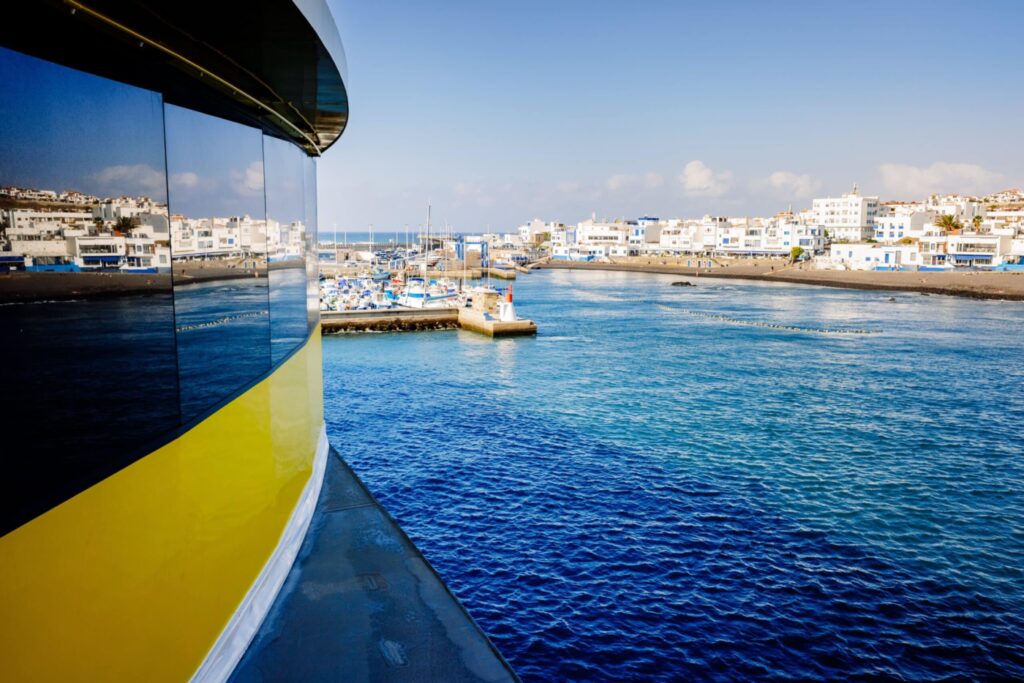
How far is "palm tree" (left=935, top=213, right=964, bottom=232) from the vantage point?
88912 mm

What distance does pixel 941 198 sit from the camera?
4555 inches

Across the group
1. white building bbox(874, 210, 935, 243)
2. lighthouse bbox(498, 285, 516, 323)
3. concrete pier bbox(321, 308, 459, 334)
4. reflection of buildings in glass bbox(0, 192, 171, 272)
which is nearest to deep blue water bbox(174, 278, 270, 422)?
reflection of buildings in glass bbox(0, 192, 171, 272)

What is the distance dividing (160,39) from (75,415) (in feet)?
5.92

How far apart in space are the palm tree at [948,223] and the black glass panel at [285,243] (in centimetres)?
10146

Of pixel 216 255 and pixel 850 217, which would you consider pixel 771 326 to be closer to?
pixel 216 255

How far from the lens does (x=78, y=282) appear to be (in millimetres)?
2467

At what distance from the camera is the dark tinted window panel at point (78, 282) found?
2.09 m

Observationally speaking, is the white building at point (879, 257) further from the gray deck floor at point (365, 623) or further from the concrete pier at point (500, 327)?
the gray deck floor at point (365, 623)

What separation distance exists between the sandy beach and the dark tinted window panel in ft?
205

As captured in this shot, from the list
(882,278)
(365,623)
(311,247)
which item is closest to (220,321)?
(365,623)

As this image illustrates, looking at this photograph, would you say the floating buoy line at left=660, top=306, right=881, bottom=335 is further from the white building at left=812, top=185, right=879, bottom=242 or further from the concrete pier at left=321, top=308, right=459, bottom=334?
the white building at left=812, top=185, right=879, bottom=242

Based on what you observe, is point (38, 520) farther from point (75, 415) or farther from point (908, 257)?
point (908, 257)

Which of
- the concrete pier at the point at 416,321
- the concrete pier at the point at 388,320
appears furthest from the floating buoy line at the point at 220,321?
the concrete pier at the point at 388,320

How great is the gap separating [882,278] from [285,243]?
7146 cm
